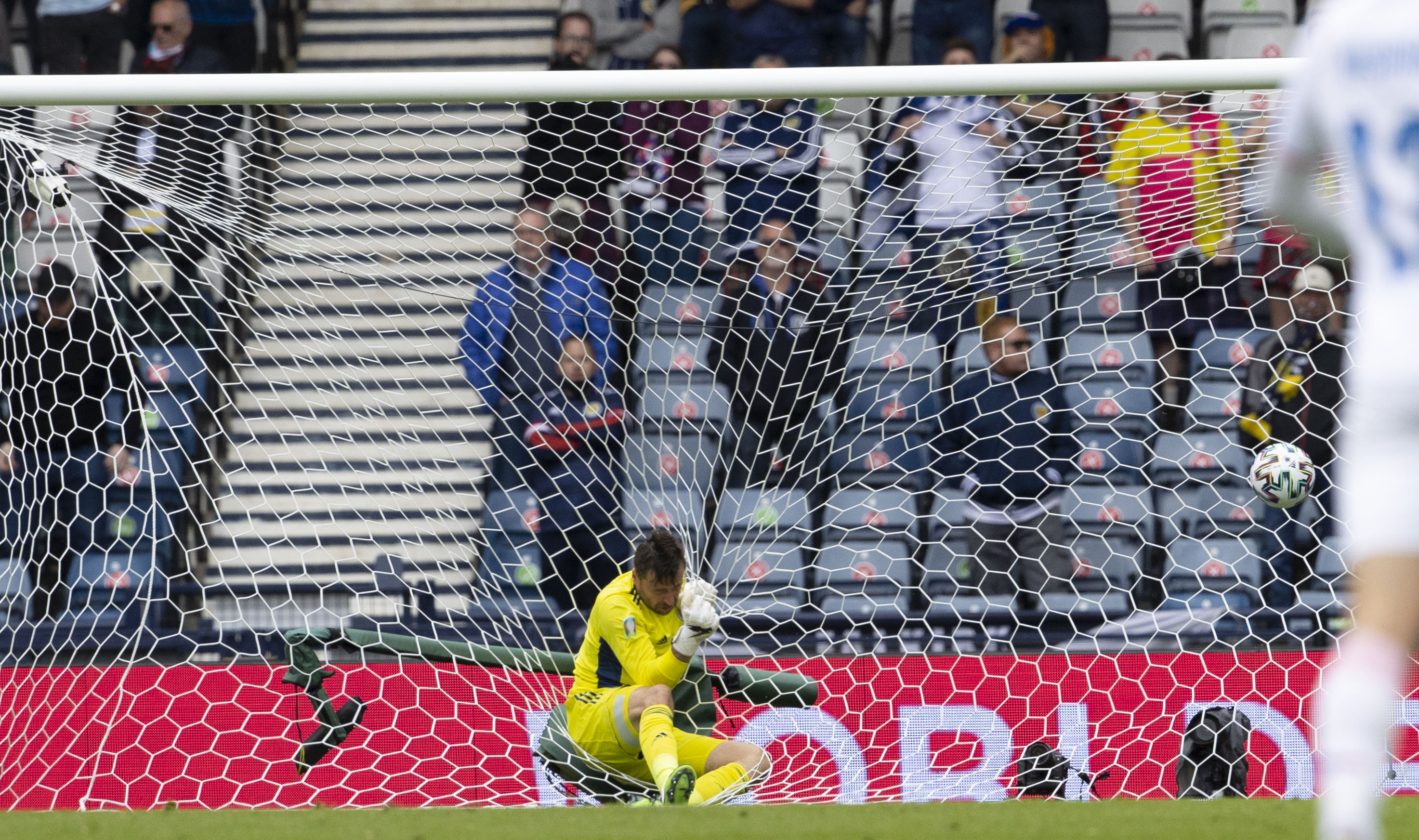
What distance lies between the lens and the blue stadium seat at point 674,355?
5621 mm

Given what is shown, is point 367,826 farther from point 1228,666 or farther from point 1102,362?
point 1102,362

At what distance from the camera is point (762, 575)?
5410mm

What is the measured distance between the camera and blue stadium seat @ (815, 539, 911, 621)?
552 centimetres

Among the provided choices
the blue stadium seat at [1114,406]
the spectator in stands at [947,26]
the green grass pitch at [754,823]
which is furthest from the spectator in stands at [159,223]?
the spectator in stands at [947,26]

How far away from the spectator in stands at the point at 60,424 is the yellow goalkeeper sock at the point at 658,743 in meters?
2.34

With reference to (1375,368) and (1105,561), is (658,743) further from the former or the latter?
(1375,368)

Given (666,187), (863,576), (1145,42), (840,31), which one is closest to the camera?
(863,576)

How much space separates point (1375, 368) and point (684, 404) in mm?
4041

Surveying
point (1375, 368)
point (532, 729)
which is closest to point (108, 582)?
point (532, 729)

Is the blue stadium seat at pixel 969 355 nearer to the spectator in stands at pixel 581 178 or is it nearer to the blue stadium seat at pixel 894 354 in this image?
the blue stadium seat at pixel 894 354

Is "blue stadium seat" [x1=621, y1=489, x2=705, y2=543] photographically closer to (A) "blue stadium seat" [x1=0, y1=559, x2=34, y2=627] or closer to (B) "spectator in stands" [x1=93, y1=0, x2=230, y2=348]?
(B) "spectator in stands" [x1=93, y1=0, x2=230, y2=348]

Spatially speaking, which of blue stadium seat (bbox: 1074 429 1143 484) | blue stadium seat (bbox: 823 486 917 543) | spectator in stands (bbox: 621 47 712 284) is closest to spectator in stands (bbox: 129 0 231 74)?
spectator in stands (bbox: 621 47 712 284)

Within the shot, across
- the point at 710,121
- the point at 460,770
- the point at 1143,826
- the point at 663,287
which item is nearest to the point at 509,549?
the point at 460,770

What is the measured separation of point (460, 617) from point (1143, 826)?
3.04 metres
